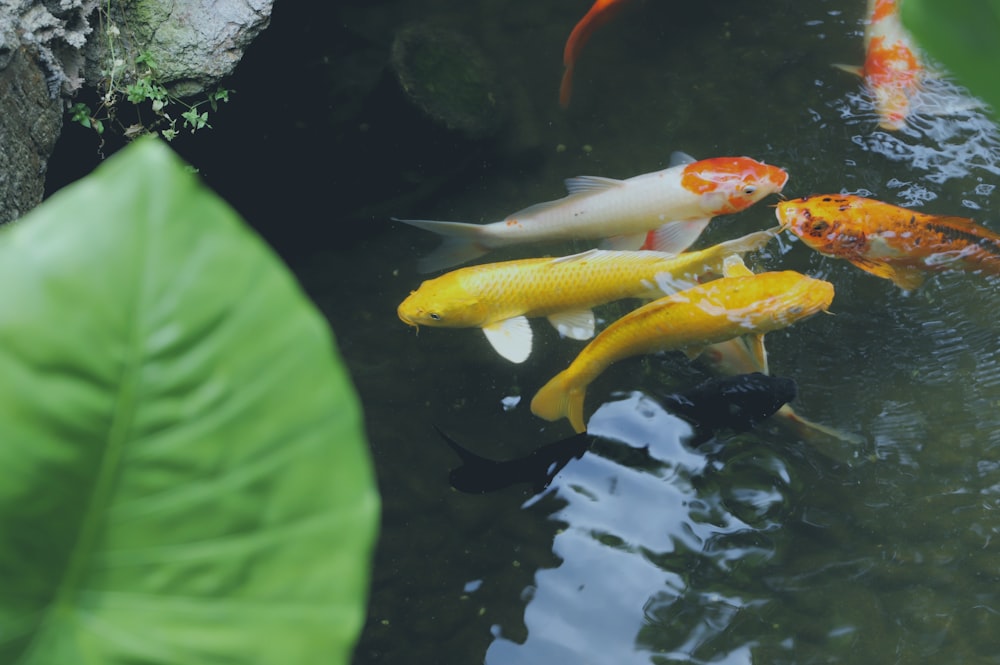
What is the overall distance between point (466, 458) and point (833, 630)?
114cm

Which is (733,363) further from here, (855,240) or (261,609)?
(261,609)

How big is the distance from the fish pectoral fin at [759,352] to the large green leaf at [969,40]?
1.93 metres

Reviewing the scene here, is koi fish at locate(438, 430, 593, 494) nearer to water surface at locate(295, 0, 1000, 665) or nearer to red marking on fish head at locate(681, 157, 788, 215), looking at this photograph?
water surface at locate(295, 0, 1000, 665)

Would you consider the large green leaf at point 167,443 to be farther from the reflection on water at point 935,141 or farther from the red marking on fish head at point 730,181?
the reflection on water at point 935,141

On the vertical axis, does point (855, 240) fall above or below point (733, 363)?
above

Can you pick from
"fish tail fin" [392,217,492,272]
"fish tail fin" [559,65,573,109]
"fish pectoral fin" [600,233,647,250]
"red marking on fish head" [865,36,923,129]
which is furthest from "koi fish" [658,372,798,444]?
"fish tail fin" [559,65,573,109]

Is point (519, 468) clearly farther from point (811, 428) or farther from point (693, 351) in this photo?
point (811, 428)

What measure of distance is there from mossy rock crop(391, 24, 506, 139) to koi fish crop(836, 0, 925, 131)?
1.46 meters

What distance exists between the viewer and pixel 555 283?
254 centimetres

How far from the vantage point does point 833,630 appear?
2150mm

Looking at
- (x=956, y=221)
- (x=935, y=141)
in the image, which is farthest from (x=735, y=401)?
(x=935, y=141)

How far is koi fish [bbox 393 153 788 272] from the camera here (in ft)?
9.08

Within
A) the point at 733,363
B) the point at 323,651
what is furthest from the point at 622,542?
the point at 323,651

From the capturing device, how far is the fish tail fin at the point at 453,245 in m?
2.79
